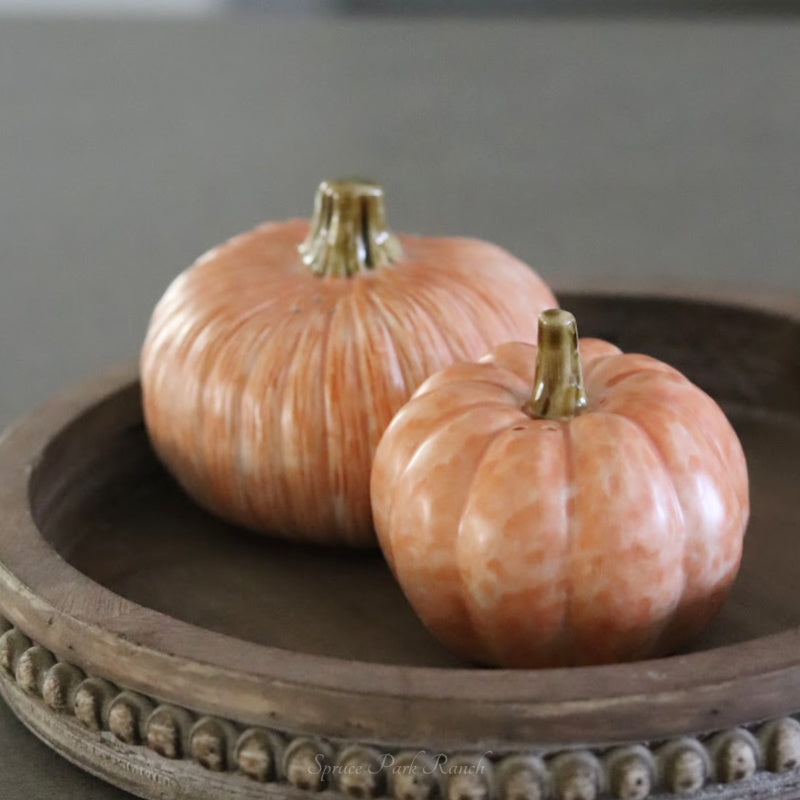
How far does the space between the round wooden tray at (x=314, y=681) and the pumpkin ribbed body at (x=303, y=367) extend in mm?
35

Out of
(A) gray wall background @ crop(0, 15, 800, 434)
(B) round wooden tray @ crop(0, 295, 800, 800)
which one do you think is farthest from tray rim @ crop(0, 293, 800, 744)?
(A) gray wall background @ crop(0, 15, 800, 434)

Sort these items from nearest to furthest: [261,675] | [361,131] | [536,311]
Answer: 1. [261,675]
2. [536,311]
3. [361,131]

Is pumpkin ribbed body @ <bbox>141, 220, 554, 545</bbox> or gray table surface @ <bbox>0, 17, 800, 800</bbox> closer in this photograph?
pumpkin ribbed body @ <bbox>141, 220, 554, 545</bbox>

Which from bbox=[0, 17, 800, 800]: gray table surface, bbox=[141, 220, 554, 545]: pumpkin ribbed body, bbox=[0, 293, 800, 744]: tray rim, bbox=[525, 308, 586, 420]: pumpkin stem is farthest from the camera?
bbox=[0, 17, 800, 800]: gray table surface

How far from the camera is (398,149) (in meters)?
1.89

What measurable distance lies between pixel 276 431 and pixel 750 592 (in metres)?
0.25

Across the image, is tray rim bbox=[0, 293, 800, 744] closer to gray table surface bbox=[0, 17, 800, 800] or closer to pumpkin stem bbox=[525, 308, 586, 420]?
pumpkin stem bbox=[525, 308, 586, 420]

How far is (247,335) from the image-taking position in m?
0.73

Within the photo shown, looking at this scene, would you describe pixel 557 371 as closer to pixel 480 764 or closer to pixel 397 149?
pixel 480 764

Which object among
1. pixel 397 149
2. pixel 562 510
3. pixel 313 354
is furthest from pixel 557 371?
pixel 397 149

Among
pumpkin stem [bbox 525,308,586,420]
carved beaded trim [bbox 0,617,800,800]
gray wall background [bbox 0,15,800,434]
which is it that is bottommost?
gray wall background [bbox 0,15,800,434]

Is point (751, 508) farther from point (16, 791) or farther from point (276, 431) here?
point (16, 791)

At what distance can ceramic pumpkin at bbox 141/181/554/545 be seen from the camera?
28.2 inches

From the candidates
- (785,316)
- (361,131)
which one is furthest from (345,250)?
(361,131)
